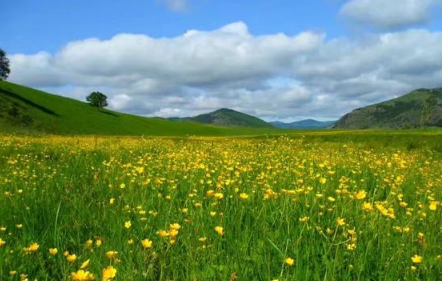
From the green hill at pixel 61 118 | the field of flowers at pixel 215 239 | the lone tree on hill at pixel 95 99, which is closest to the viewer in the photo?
the field of flowers at pixel 215 239

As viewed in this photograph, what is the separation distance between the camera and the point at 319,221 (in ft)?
15.7

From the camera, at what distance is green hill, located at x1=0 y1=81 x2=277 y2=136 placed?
72.8m

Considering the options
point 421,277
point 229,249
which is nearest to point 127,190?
point 229,249

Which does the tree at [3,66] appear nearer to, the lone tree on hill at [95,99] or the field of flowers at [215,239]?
the lone tree on hill at [95,99]

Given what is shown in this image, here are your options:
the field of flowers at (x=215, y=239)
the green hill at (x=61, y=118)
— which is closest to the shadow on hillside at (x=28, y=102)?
the green hill at (x=61, y=118)

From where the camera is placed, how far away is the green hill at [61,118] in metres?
72.8

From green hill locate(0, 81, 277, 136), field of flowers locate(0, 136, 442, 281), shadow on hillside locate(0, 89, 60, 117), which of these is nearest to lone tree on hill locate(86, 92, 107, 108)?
green hill locate(0, 81, 277, 136)

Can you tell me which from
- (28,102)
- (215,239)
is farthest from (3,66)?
(215,239)

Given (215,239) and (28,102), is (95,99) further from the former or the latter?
(215,239)

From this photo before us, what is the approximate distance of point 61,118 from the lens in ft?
292

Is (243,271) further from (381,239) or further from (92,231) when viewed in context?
(92,231)

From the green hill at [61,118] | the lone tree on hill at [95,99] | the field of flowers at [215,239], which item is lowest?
the field of flowers at [215,239]

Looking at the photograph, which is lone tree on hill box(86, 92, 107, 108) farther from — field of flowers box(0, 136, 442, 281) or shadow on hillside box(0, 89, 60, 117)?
field of flowers box(0, 136, 442, 281)

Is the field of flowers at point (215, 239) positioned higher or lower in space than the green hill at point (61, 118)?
lower
